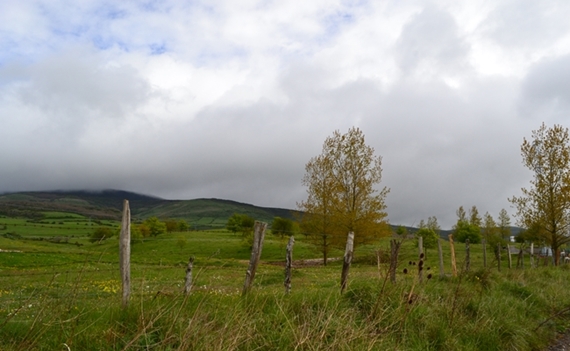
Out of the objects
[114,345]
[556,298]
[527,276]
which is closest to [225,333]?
[114,345]

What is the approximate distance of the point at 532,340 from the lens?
331 inches

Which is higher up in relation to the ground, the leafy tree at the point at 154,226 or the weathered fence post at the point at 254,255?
the weathered fence post at the point at 254,255

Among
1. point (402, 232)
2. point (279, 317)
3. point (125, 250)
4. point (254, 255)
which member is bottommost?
point (402, 232)

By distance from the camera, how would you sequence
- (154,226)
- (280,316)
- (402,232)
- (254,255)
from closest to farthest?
1. (280,316)
2. (254,255)
3. (402,232)
4. (154,226)

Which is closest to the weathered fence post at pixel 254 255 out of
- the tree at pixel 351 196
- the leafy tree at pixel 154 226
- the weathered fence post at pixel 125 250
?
the weathered fence post at pixel 125 250

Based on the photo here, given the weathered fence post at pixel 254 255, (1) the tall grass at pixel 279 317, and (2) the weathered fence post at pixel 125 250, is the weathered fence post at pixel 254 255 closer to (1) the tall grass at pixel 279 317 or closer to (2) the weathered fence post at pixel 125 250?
(1) the tall grass at pixel 279 317

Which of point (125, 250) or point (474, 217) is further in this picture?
point (474, 217)

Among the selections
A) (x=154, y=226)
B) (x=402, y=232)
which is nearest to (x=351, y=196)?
(x=402, y=232)

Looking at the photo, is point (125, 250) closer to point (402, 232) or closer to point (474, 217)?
point (402, 232)

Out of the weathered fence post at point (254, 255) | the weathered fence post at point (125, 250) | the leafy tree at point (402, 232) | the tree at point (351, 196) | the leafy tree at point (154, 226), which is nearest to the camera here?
the weathered fence post at point (125, 250)

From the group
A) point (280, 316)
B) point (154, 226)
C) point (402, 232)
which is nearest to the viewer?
point (280, 316)

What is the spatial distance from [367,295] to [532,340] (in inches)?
138

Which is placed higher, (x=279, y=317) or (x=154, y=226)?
(x=279, y=317)

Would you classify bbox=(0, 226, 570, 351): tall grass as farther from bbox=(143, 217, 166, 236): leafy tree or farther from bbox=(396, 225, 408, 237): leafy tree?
bbox=(143, 217, 166, 236): leafy tree
